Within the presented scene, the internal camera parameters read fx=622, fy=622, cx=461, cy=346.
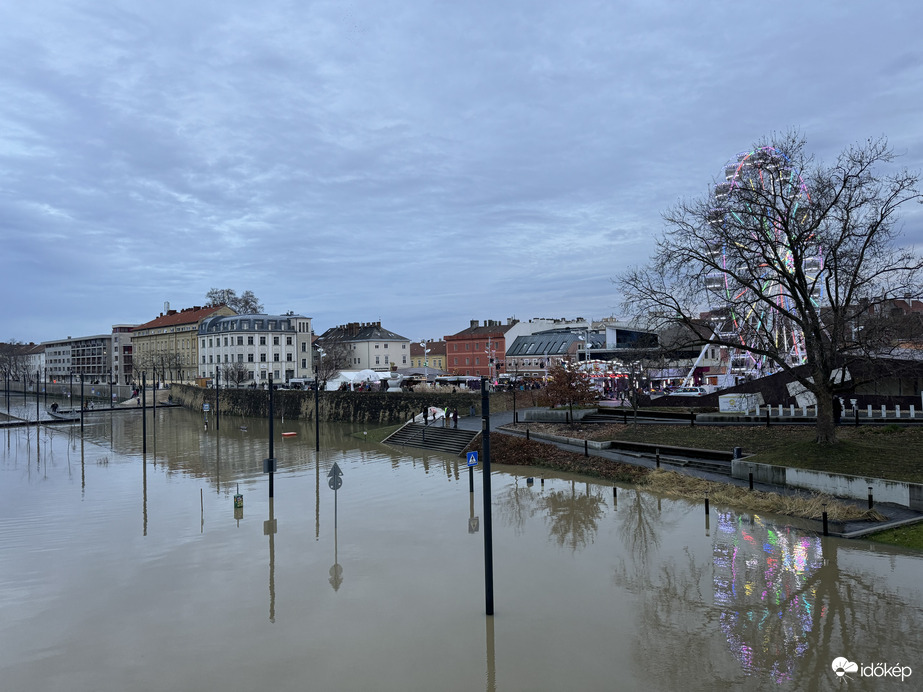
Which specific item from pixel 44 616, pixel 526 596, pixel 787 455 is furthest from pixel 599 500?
pixel 44 616

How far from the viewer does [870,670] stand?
10.1 m

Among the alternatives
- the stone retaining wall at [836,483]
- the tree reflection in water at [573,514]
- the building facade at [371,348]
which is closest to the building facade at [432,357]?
the building facade at [371,348]

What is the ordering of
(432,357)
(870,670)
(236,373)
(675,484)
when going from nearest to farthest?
(870,670)
(675,484)
(236,373)
(432,357)

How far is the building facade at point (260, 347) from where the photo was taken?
99.2 meters

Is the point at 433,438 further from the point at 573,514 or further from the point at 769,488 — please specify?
the point at 769,488

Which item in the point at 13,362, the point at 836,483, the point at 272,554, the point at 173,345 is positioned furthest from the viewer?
the point at 13,362

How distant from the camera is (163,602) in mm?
13570

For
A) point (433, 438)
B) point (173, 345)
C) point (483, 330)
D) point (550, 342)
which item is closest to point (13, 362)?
point (173, 345)

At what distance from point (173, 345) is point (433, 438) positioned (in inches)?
3670

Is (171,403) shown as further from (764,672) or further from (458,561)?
(764,672)

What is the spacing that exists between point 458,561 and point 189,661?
23.9 feet

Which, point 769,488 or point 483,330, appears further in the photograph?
point 483,330

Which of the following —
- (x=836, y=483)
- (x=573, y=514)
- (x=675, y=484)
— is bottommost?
(x=573, y=514)

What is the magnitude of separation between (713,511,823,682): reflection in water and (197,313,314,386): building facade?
87880 millimetres
